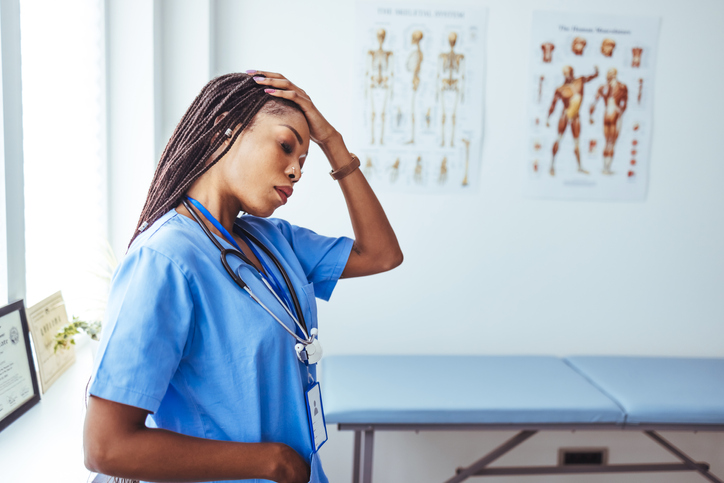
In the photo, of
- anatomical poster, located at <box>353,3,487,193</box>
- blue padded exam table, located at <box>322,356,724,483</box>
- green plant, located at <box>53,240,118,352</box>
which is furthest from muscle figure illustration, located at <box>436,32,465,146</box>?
green plant, located at <box>53,240,118,352</box>

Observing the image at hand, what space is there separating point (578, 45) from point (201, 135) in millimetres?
1896

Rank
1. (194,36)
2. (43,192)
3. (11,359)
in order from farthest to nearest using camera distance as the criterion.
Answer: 1. (194,36)
2. (43,192)
3. (11,359)

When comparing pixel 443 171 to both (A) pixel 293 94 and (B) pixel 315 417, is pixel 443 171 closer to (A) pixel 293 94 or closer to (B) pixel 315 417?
(A) pixel 293 94

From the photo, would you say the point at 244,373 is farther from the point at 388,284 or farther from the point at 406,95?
the point at 406,95

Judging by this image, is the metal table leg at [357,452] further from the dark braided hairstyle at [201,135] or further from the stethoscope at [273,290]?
the dark braided hairstyle at [201,135]

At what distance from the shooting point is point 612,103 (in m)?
2.24

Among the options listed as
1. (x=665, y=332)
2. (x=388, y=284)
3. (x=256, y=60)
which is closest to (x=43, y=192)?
(x=256, y=60)

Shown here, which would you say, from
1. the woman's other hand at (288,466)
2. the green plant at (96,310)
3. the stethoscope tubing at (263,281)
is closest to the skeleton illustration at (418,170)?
the green plant at (96,310)

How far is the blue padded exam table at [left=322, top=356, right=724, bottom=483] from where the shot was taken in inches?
66.7

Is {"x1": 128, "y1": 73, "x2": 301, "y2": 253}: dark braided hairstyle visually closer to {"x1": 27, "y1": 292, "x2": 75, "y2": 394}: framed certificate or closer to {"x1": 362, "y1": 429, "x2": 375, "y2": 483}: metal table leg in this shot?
{"x1": 27, "y1": 292, "x2": 75, "y2": 394}: framed certificate

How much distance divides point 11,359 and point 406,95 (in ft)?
5.36

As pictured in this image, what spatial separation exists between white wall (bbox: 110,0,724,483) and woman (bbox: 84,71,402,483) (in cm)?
122

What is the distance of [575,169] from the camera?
2.25m

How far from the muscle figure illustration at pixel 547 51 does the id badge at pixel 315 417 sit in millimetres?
1832
